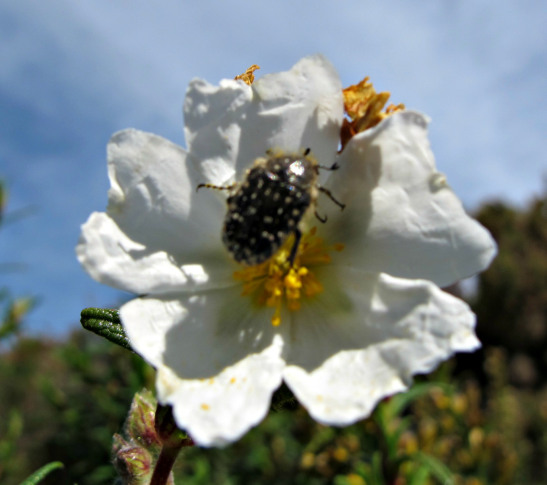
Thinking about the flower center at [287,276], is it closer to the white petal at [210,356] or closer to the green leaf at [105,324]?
the white petal at [210,356]

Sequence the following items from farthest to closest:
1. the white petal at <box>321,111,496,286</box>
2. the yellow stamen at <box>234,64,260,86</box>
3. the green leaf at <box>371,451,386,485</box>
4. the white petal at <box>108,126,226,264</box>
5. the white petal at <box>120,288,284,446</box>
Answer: the green leaf at <box>371,451,386,485</box>
the yellow stamen at <box>234,64,260,86</box>
the white petal at <box>108,126,226,264</box>
the white petal at <box>321,111,496,286</box>
the white petal at <box>120,288,284,446</box>

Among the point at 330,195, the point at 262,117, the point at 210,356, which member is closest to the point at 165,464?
the point at 210,356

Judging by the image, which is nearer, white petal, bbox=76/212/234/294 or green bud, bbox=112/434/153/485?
white petal, bbox=76/212/234/294

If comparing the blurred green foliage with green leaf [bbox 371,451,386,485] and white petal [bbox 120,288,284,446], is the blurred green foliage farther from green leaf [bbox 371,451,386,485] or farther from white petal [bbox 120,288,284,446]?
white petal [bbox 120,288,284,446]

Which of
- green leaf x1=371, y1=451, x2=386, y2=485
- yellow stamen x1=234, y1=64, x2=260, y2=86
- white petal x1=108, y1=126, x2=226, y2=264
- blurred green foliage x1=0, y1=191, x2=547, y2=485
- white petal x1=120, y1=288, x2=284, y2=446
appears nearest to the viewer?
white petal x1=120, y1=288, x2=284, y2=446

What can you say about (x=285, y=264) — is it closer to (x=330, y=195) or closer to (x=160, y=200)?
(x=330, y=195)

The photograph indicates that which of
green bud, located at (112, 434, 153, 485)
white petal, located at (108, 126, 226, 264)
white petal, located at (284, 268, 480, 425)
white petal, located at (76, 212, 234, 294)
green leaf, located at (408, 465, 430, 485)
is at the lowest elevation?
green leaf, located at (408, 465, 430, 485)

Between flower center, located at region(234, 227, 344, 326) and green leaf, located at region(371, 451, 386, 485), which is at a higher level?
flower center, located at region(234, 227, 344, 326)

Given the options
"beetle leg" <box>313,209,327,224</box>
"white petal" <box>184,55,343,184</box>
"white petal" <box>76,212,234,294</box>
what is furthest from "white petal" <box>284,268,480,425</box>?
"white petal" <box>184,55,343,184</box>

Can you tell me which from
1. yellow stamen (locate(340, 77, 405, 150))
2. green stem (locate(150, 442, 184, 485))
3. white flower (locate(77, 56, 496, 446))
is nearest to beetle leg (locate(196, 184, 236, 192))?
white flower (locate(77, 56, 496, 446))
